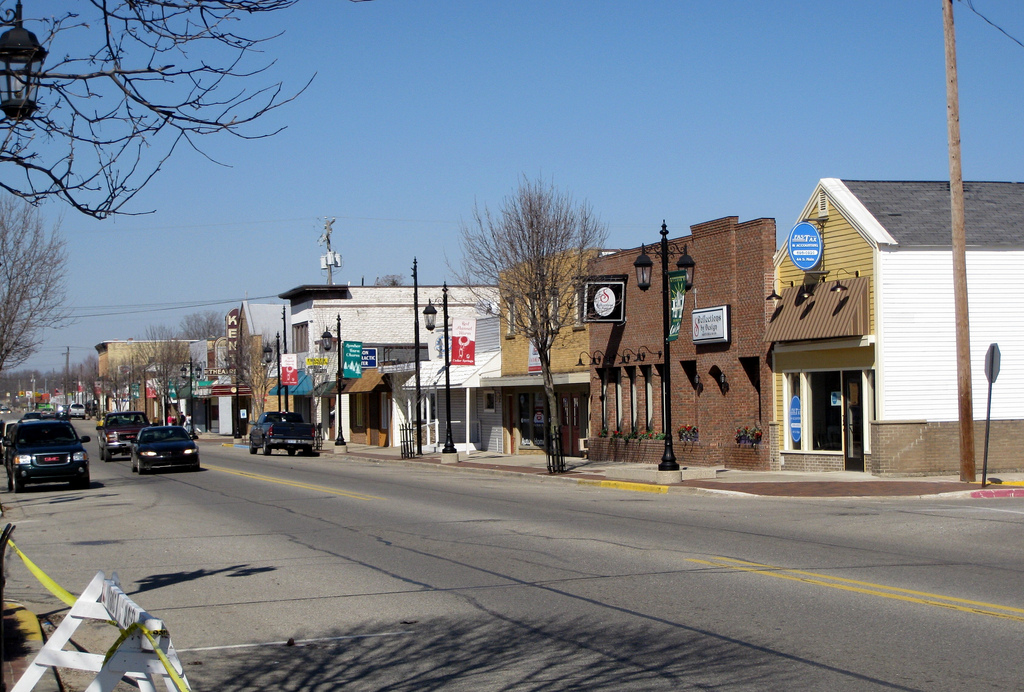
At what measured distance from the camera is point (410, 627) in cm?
878

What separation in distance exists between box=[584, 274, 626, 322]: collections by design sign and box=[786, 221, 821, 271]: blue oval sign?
7.22 m

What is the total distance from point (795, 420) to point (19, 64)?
2196 centimetres

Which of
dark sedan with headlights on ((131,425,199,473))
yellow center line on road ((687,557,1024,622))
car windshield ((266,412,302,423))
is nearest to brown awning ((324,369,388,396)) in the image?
car windshield ((266,412,302,423))

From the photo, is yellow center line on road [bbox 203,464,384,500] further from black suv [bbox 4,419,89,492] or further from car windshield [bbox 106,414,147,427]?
car windshield [bbox 106,414,147,427]

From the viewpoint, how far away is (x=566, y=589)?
10.2m

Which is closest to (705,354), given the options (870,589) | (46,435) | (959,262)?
(959,262)

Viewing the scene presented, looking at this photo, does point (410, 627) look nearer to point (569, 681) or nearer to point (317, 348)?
point (569, 681)

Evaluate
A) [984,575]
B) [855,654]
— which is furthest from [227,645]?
[984,575]

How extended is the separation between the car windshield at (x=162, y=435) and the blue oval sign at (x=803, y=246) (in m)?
19.8

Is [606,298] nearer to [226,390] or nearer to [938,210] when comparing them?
[938,210]

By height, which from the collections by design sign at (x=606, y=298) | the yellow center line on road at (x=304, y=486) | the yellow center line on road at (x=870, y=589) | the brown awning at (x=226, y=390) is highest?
the collections by design sign at (x=606, y=298)

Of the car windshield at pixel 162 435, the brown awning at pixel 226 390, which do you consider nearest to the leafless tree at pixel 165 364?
the brown awning at pixel 226 390

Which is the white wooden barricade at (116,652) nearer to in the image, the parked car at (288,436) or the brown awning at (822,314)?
the brown awning at (822,314)

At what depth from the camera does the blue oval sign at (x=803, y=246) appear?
24484mm
